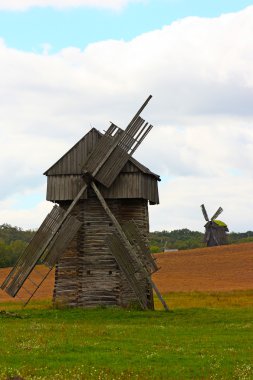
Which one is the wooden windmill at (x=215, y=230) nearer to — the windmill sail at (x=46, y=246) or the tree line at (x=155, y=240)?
the tree line at (x=155, y=240)

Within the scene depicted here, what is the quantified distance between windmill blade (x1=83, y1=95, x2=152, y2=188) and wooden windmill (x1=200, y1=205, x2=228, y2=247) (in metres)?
70.3

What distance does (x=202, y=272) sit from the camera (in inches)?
3093

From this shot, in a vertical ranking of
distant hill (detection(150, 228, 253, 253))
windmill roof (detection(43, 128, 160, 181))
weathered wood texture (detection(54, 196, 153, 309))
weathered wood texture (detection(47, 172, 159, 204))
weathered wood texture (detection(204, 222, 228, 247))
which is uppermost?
distant hill (detection(150, 228, 253, 253))

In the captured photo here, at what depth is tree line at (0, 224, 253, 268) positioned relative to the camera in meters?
107

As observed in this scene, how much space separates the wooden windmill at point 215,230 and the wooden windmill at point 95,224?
69990mm

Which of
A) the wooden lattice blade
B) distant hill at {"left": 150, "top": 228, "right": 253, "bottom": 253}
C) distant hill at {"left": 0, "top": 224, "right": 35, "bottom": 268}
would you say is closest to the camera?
the wooden lattice blade

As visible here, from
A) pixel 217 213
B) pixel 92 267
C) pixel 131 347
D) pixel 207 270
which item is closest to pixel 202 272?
pixel 207 270

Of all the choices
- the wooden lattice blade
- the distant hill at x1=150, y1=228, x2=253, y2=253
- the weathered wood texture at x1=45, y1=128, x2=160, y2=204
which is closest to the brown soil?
the weathered wood texture at x1=45, y1=128, x2=160, y2=204

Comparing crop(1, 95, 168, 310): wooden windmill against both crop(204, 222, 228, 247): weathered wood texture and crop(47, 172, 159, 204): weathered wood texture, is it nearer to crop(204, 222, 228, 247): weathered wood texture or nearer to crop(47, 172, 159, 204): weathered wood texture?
crop(47, 172, 159, 204): weathered wood texture

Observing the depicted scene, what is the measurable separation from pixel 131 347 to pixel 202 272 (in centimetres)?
5860

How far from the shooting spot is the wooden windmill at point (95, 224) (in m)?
37.0

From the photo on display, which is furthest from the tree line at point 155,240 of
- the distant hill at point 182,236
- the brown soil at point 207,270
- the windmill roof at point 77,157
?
the windmill roof at point 77,157

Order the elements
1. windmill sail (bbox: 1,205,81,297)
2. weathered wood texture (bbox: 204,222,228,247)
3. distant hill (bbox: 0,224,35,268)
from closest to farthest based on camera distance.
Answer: windmill sail (bbox: 1,205,81,297) → distant hill (bbox: 0,224,35,268) → weathered wood texture (bbox: 204,222,228,247)

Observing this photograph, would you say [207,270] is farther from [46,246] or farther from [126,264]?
[46,246]
